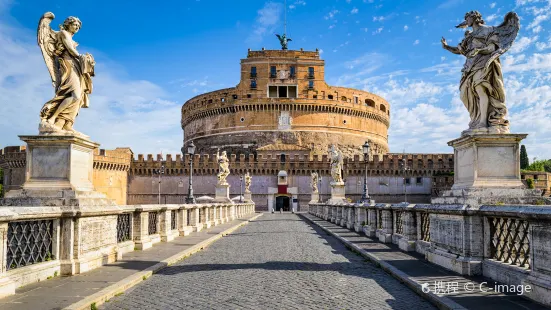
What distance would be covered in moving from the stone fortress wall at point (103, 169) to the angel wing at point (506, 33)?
5463 centimetres

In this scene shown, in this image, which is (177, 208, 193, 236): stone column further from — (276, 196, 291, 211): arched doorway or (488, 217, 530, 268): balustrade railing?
(276, 196, 291, 211): arched doorway

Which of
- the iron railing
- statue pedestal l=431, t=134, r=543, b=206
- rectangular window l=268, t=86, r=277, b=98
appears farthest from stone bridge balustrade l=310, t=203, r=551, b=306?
rectangular window l=268, t=86, r=277, b=98

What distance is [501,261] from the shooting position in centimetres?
621

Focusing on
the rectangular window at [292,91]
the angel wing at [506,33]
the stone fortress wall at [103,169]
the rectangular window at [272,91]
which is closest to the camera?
the angel wing at [506,33]

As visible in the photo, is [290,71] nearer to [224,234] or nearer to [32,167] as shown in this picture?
[224,234]

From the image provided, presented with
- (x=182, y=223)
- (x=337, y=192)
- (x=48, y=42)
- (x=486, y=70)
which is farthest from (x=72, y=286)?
(x=337, y=192)

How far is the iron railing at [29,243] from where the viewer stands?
5.85m

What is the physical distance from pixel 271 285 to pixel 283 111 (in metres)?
66.7

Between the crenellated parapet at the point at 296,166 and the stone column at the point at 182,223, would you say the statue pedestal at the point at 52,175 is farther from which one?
the crenellated parapet at the point at 296,166

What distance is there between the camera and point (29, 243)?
618 cm

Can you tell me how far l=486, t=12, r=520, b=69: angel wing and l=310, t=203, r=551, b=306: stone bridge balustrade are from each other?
7.67 ft

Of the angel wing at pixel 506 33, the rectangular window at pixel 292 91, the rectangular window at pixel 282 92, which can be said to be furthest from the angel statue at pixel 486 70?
the rectangular window at pixel 282 92

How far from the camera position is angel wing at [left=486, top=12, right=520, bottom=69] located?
7207 mm

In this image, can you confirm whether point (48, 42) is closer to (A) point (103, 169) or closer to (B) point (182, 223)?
(B) point (182, 223)
